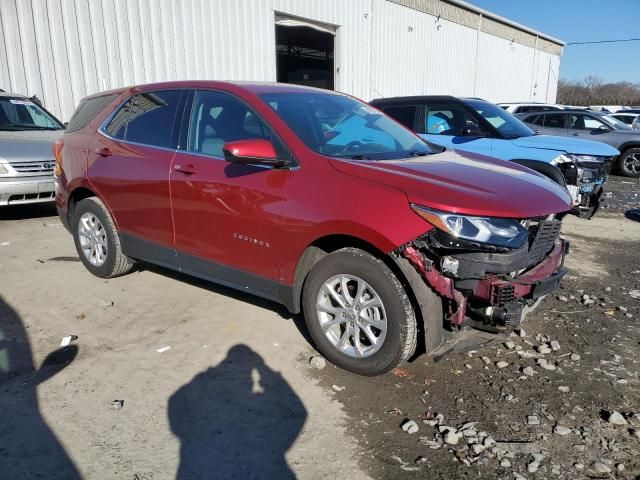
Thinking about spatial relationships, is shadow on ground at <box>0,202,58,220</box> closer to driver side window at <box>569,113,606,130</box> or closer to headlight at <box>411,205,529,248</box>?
headlight at <box>411,205,529,248</box>

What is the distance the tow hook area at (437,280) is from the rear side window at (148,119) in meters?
2.22

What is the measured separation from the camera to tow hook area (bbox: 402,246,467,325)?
2.80 metres

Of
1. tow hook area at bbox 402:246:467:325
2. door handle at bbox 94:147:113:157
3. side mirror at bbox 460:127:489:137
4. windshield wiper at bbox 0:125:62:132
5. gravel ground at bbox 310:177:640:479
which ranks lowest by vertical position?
gravel ground at bbox 310:177:640:479

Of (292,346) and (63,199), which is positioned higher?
(63,199)

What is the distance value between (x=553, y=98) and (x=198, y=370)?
36.5 metres

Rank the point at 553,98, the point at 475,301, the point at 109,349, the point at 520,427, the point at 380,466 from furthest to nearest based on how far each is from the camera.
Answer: the point at 553,98 → the point at 109,349 → the point at 475,301 → the point at 520,427 → the point at 380,466

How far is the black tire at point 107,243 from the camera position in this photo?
15.1 ft

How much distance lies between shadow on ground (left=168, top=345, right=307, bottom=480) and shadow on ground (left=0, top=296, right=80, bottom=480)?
0.57 metres

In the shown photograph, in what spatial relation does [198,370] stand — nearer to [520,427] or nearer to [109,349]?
[109,349]

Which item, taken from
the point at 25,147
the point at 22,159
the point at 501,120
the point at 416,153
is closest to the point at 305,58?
the point at 501,120

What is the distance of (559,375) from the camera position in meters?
3.23

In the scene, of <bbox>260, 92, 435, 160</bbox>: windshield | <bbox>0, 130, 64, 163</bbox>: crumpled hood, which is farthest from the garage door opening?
<bbox>260, 92, 435, 160</bbox>: windshield

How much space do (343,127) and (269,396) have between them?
6.56 feet

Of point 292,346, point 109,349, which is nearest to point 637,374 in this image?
point 292,346
